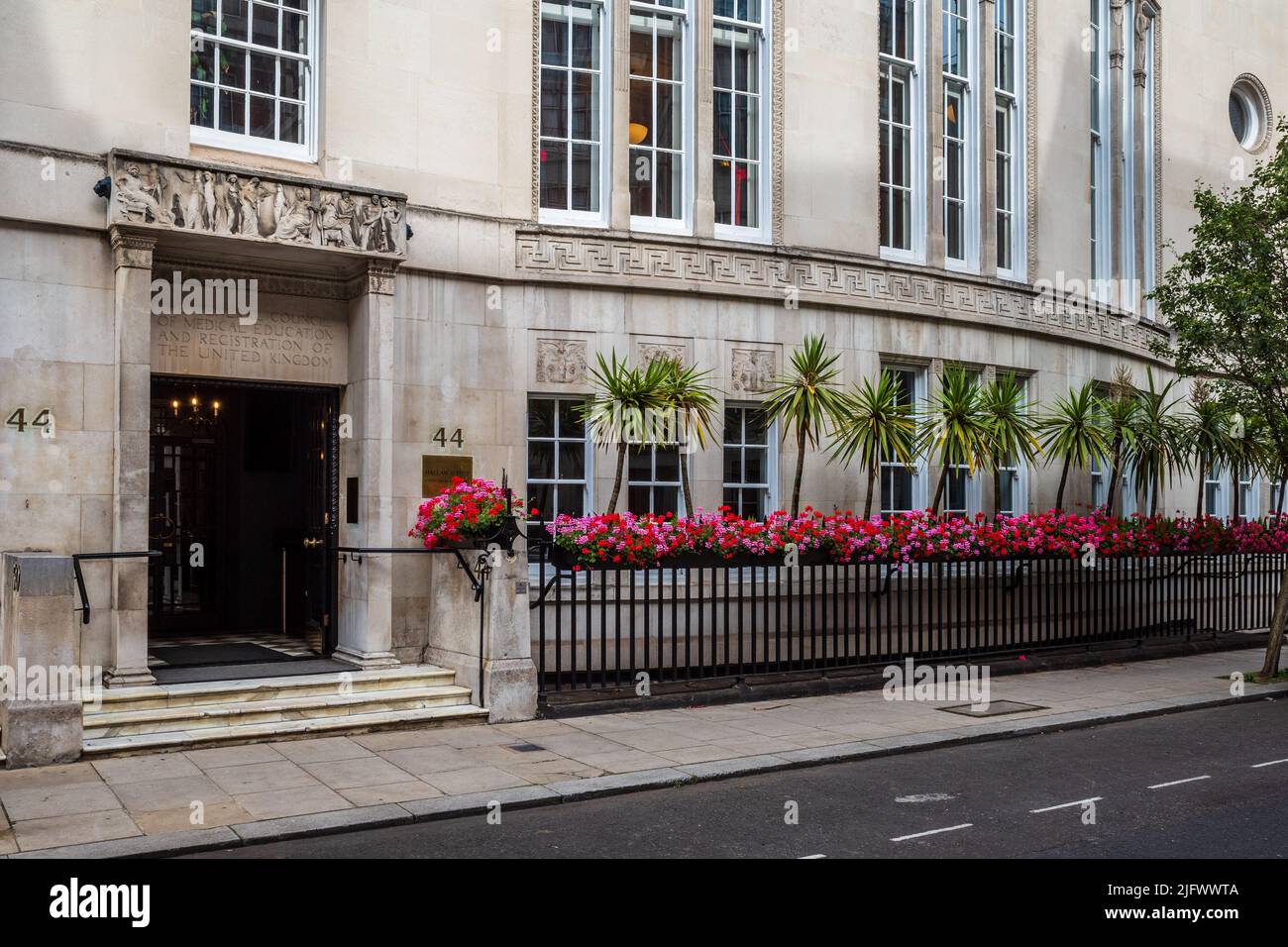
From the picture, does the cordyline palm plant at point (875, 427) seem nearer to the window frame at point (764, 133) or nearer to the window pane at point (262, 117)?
the window frame at point (764, 133)

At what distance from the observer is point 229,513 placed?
15.5 m

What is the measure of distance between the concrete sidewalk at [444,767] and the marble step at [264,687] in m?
0.91

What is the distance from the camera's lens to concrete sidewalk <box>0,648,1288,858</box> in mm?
7645

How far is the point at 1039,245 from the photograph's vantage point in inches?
768

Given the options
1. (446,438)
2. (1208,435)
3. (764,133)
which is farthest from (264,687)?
(1208,435)

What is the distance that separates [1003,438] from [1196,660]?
4529 mm

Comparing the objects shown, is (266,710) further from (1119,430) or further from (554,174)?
(1119,430)

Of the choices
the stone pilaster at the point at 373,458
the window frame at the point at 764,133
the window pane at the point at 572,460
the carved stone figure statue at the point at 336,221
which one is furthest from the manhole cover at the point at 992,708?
the carved stone figure statue at the point at 336,221

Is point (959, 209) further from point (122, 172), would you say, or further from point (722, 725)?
point (122, 172)

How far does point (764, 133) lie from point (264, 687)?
983 cm

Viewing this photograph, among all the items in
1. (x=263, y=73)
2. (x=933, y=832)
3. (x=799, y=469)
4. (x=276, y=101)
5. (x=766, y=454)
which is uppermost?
(x=263, y=73)

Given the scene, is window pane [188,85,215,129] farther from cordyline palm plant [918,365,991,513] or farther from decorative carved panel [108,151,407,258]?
cordyline palm plant [918,365,991,513]
